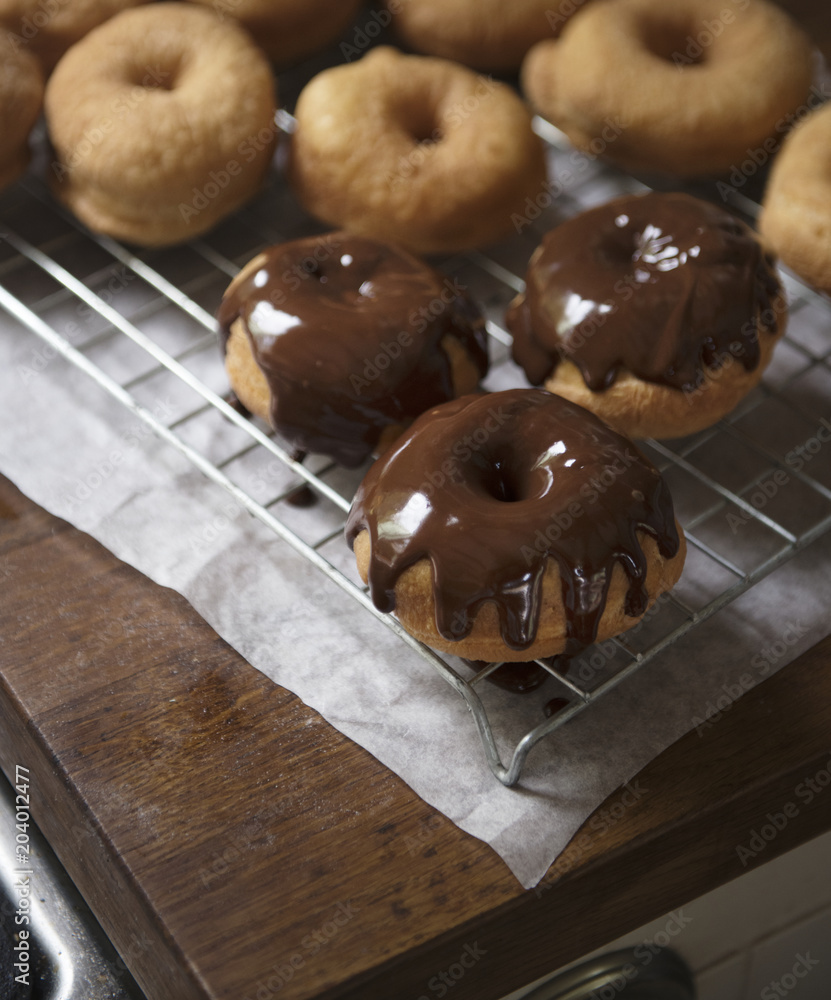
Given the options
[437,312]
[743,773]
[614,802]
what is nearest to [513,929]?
[614,802]

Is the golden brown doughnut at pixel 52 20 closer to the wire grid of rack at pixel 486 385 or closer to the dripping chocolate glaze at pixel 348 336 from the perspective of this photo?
the wire grid of rack at pixel 486 385

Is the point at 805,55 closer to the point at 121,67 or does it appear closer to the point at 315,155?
the point at 315,155
